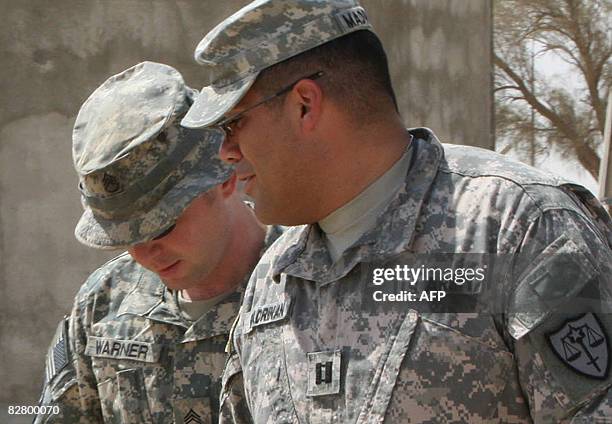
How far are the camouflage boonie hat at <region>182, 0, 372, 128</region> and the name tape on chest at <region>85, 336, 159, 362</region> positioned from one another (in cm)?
110

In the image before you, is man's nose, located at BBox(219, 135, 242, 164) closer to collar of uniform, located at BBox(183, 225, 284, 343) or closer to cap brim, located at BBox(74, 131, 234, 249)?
cap brim, located at BBox(74, 131, 234, 249)

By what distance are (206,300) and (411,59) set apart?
5.58 metres

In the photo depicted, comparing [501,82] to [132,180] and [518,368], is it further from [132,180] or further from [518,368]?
[518,368]

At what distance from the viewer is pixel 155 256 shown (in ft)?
11.6

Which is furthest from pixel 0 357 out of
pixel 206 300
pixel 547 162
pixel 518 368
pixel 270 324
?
pixel 547 162

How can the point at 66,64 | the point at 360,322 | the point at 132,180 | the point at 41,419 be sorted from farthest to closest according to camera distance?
the point at 66,64 → the point at 41,419 → the point at 132,180 → the point at 360,322

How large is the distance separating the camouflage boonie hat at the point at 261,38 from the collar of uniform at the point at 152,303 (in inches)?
42.0

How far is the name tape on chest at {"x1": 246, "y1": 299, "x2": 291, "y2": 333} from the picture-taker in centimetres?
279

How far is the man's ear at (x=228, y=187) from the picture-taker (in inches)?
142

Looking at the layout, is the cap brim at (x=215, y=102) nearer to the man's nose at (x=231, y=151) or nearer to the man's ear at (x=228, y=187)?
the man's nose at (x=231, y=151)

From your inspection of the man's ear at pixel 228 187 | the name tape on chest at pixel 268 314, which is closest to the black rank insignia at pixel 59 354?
the man's ear at pixel 228 187

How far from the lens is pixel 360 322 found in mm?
2615

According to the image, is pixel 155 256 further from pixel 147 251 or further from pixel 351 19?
pixel 351 19

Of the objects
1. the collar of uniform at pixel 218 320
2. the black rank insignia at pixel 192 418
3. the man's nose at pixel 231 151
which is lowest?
the black rank insignia at pixel 192 418
